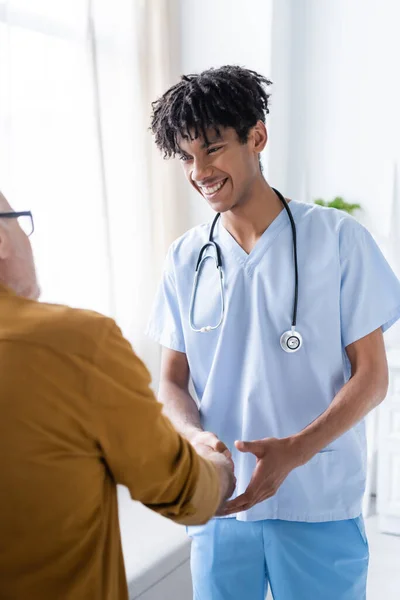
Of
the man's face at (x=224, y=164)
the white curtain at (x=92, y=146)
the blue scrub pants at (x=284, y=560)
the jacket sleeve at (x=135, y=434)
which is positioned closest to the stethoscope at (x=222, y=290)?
the man's face at (x=224, y=164)

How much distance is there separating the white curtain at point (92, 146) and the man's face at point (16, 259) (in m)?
1.45

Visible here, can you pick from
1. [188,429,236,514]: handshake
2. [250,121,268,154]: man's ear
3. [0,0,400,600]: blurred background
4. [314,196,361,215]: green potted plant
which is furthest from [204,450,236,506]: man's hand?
[314,196,361,215]: green potted plant

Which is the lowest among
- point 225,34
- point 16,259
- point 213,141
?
point 16,259

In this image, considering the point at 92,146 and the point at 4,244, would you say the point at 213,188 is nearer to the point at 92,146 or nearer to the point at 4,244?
the point at 4,244

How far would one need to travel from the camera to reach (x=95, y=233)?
2.70 meters

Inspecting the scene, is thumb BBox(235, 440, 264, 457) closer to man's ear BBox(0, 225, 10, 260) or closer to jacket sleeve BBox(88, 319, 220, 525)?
jacket sleeve BBox(88, 319, 220, 525)

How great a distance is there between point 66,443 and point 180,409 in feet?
2.06

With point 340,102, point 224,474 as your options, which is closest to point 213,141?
point 224,474

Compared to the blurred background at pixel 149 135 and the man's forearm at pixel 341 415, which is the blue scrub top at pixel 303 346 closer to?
the man's forearm at pixel 341 415

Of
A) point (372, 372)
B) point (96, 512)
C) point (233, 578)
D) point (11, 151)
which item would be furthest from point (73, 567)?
point (11, 151)

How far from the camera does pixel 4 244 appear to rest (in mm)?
905

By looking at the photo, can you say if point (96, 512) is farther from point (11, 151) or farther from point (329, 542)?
point (11, 151)

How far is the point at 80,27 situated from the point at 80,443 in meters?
2.13

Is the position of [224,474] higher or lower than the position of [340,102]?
lower
